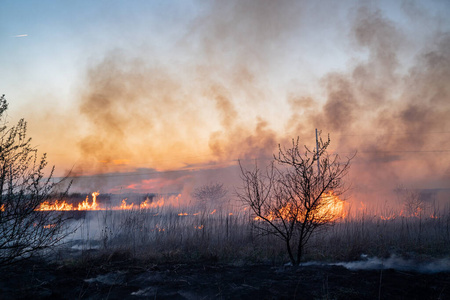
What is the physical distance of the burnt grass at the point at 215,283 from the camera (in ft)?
22.9

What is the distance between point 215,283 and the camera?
334 inches

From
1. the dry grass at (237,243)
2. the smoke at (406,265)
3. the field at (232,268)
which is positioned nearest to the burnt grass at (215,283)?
the field at (232,268)

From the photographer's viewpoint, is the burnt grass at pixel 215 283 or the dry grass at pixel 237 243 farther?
the dry grass at pixel 237 243

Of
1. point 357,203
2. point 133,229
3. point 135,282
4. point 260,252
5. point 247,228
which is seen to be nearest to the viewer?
point 135,282

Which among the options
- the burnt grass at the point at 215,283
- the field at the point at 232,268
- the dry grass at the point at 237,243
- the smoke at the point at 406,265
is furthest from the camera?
the dry grass at the point at 237,243

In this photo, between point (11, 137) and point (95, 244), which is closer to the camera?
point (11, 137)

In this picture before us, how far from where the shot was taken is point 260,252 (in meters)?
13.7

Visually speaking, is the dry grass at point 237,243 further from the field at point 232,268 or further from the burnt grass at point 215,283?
the burnt grass at point 215,283

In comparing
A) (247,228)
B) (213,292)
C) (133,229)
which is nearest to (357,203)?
(247,228)

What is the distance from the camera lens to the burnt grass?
6.96 m

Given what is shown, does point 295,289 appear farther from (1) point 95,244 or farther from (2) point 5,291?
(1) point 95,244

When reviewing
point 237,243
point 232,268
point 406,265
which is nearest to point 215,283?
point 232,268

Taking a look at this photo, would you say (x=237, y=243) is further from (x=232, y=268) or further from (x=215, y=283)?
(x=215, y=283)

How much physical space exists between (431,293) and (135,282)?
8598 millimetres
